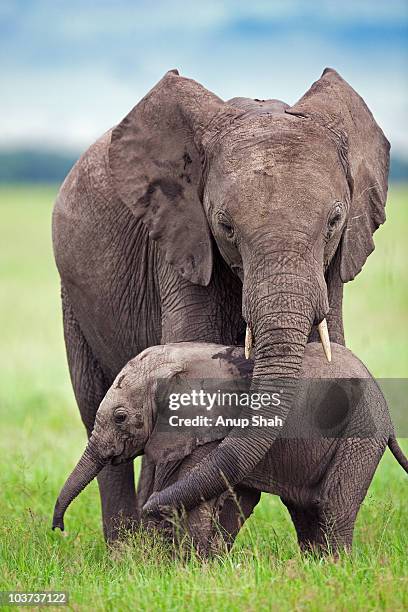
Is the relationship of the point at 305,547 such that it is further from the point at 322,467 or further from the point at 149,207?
the point at 149,207

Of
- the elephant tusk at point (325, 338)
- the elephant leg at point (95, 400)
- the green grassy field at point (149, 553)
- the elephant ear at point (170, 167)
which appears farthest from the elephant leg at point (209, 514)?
the elephant leg at point (95, 400)

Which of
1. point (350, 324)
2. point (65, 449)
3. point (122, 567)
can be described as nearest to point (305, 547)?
point (122, 567)

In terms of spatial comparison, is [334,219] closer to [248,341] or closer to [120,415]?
[248,341]

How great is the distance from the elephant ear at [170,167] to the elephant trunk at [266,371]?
73cm

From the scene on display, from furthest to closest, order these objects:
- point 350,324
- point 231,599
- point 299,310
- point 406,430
Answer: point 350,324
point 406,430
point 299,310
point 231,599

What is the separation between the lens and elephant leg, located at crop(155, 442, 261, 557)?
6.35m

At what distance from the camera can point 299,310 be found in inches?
240

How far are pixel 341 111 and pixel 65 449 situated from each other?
5516 mm

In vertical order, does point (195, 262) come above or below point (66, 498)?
above

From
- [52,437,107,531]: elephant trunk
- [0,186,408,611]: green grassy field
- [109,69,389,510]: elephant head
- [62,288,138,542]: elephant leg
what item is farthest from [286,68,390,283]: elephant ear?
[62,288,138,542]: elephant leg

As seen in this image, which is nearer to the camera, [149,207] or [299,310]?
[299,310]

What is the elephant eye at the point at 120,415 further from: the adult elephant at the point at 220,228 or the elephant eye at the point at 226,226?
the elephant eye at the point at 226,226

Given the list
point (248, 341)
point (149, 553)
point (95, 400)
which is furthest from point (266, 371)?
point (95, 400)

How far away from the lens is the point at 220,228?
6547 millimetres
